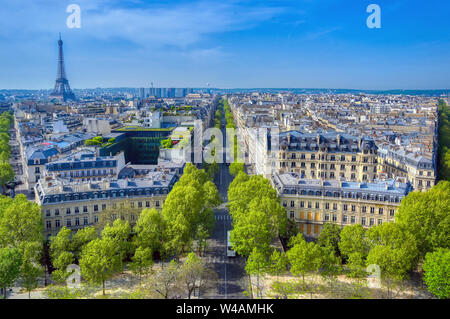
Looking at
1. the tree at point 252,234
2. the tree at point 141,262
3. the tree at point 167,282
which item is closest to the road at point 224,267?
the tree at point 252,234

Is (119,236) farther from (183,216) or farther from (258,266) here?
(258,266)

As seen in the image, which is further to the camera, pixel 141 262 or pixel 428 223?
pixel 428 223

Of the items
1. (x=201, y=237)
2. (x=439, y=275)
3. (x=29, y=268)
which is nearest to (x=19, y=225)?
(x=29, y=268)

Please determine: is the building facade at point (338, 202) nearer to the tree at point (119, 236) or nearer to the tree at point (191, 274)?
the tree at point (191, 274)

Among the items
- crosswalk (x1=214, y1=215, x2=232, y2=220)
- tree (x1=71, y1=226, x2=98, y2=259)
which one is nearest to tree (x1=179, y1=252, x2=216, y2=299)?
tree (x1=71, y1=226, x2=98, y2=259)

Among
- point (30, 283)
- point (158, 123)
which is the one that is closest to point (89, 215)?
point (30, 283)

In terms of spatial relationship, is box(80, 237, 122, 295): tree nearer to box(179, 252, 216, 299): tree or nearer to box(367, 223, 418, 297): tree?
box(179, 252, 216, 299): tree
